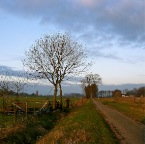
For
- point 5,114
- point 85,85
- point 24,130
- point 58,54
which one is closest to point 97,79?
point 85,85

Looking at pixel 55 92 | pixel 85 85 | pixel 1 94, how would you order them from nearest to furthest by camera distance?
1. pixel 1 94
2. pixel 55 92
3. pixel 85 85

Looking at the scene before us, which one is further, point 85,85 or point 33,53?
point 85,85

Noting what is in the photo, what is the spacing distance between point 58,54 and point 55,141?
90.2 ft

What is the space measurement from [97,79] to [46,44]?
89427 millimetres

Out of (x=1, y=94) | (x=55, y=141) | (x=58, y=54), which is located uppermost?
(x=58, y=54)

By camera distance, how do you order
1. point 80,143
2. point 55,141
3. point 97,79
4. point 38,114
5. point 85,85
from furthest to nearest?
point 97,79 < point 85,85 < point 38,114 < point 55,141 < point 80,143

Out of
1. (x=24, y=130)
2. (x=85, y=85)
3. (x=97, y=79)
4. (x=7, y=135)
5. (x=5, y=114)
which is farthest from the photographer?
(x=97, y=79)

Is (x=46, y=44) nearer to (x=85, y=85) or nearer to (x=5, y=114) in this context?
(x=5, y=114)

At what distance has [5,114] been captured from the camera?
107 feet

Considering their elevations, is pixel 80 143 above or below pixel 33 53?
below

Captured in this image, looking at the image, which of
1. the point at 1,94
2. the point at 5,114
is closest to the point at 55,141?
the point at 1,94

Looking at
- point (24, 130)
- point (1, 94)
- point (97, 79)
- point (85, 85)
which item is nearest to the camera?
point (24, 130)

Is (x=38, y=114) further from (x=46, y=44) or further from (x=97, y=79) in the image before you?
(x=97, y=79)

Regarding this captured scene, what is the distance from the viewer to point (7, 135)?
1627 centimetres
